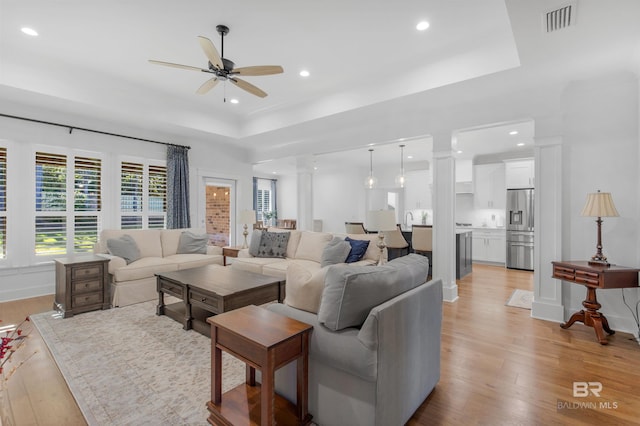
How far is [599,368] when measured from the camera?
256cm

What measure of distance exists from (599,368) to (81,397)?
399cm

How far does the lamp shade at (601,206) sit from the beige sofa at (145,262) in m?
5.12

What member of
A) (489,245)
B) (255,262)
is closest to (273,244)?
(255,262)

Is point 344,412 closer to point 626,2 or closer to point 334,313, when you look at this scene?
point 334,313

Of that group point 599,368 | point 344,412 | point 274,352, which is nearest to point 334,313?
point 274,352

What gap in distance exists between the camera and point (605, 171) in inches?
135

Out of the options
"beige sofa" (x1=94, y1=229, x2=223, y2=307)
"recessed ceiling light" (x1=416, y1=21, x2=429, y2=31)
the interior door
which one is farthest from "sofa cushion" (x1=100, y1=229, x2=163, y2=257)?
"recessed ceiling light" (x1=416, y1=21, x2=429, y2=31)

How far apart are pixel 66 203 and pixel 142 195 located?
111cm

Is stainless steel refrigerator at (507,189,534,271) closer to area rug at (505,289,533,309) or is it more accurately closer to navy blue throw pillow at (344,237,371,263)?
area rug at (505,289,533,309)

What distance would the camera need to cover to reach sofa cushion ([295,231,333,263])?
479 centimetres

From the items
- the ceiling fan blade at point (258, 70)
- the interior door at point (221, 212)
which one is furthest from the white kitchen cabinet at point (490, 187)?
the ceiling fan blade at point (258, 70)

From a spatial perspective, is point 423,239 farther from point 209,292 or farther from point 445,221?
point 209,292

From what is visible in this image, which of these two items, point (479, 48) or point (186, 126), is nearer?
point (479, 48)

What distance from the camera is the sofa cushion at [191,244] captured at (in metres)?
5.31
